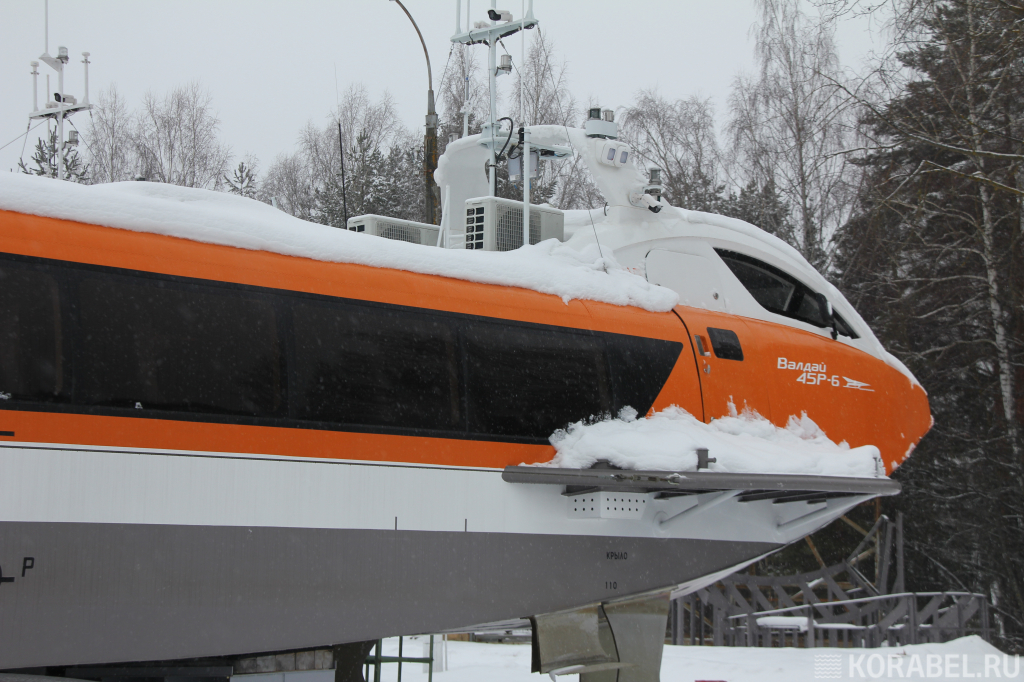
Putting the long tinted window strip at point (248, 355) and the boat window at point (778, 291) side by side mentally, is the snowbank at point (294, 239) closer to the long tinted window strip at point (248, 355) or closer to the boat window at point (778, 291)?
the long tinted window strip at point (248, 355)

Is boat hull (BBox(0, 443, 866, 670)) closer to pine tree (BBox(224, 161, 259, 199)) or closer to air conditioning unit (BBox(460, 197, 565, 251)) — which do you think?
air conditioning unit (BBox(460, 197, 565, 251))

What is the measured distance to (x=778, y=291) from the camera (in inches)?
344

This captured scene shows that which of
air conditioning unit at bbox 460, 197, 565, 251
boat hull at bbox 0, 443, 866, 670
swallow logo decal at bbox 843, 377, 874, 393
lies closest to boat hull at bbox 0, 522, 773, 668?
boat hull at bbox 0, 443, 866, 670

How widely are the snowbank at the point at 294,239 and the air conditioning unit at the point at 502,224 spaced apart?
1.25 feet

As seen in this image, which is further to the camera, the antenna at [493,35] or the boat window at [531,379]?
the antenna at [493,35]

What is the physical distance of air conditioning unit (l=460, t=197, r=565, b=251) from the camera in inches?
298

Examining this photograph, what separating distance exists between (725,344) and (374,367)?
3097mm

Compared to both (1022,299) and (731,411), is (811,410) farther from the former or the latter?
(1022,299)

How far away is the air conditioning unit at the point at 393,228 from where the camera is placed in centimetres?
796

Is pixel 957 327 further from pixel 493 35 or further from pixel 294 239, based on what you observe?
pixel 294 239

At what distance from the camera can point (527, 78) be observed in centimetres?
2822

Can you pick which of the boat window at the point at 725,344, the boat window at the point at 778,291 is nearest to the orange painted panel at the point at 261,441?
the boat window at the point at 725,344

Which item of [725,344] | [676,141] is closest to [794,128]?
[676,141]

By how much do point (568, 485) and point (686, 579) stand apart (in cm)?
146
